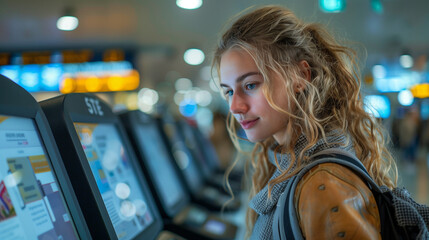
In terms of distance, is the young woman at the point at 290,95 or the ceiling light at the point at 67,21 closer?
the young woman at the point at 290,95

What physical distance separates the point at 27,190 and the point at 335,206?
0.82m

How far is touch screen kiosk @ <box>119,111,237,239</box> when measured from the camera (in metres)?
2.35

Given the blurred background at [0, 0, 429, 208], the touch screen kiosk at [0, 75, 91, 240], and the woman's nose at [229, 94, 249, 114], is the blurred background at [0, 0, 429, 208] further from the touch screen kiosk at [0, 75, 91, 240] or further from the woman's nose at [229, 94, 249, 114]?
the touch screen kiosk at [0, 75, 91, 240]

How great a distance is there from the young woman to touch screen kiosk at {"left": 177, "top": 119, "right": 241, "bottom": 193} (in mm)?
2858

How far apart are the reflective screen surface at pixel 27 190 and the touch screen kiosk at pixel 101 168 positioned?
0.09 m

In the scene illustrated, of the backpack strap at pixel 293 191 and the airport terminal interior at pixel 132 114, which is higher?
the airport terminal interior at pixel 132 114

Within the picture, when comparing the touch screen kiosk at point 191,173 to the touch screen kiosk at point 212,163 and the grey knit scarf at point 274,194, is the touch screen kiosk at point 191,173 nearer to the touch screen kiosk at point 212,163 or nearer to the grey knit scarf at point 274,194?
the touch screen kiosk at point 212,163

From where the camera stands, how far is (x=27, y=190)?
42.1 inches

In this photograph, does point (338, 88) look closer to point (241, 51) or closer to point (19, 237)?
point (241, 51)

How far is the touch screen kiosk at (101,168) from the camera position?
1282 millimetres

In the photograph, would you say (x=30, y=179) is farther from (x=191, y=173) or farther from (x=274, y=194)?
(x=191, y=173)

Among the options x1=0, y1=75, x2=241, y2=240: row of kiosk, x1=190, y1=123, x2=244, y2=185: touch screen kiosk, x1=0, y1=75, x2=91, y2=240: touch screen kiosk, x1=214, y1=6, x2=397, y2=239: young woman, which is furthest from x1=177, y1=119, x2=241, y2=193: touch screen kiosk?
x1=0, y1=75, x2=91, y2=240: touch screen kiosk

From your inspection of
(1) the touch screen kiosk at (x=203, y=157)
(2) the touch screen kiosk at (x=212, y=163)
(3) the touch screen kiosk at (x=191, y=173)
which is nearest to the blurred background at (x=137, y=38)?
(2) the touch screen kiosk at (x=212, y=163)

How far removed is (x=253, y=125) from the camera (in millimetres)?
1353
